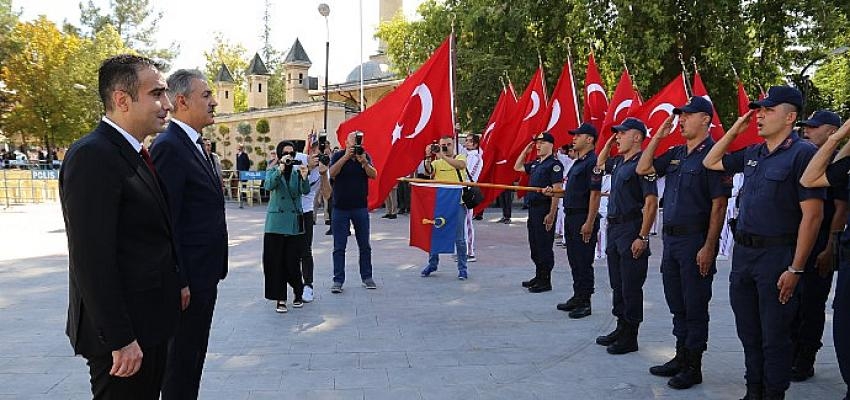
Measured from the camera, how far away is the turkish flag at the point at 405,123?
7.86 metres

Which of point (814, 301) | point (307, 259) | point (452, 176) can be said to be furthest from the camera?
point (452, 176)

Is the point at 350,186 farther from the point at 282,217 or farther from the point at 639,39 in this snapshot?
the point at 639,39

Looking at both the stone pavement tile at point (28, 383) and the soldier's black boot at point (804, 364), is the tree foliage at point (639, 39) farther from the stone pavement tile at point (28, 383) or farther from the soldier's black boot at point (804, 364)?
the stone pavement tile at point (28, 383)

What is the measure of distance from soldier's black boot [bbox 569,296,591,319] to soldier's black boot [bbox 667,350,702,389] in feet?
6.90

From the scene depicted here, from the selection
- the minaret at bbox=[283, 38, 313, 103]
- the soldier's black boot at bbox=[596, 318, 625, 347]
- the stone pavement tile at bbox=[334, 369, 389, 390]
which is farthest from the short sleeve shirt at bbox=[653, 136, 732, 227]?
the minaret at bbox=[283, 38, 313, 103]

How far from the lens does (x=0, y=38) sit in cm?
4581

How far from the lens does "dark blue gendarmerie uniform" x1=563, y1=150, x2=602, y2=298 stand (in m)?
7.07

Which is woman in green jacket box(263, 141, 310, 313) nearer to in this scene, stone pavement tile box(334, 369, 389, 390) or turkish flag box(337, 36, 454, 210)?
turkish flag box(337, 36, 454, 210)

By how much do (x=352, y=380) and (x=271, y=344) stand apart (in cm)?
132

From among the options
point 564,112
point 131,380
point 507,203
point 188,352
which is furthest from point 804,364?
point 507,203

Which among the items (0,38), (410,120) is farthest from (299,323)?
(0,38)

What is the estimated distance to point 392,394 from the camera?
15.3 feet

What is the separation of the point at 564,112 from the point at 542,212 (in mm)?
2253

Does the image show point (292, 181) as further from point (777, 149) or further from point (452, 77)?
point (777, 149)
